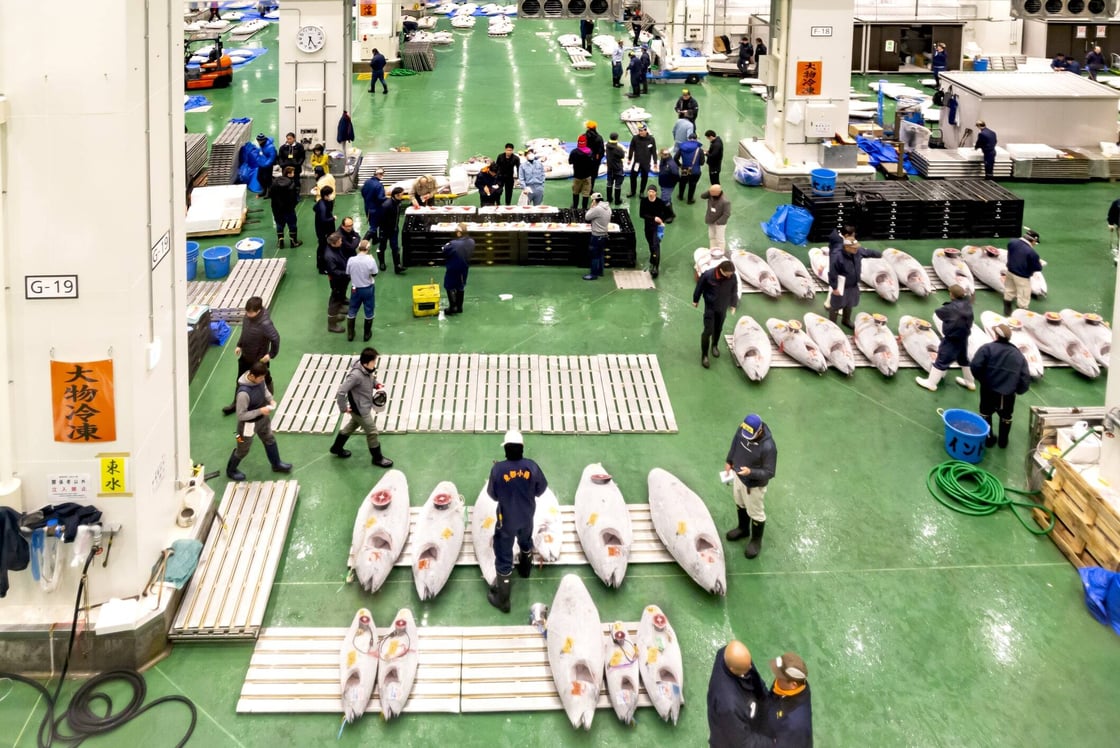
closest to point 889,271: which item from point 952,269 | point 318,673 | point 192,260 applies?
point 952,269

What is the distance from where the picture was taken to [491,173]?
17047mm

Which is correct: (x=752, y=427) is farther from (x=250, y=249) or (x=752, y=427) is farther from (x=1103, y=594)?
(x=250, y=249)

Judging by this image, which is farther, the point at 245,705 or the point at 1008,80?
the point at 1008,80

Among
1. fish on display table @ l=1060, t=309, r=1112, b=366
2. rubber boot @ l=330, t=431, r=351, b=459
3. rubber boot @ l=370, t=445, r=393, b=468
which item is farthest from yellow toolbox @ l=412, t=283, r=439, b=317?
fish on display table @ l=1060, t=309, r=1112, b=366

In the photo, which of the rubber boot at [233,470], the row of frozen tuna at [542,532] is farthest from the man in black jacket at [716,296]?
the rubber boot at [233,470]

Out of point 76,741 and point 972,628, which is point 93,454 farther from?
point 972,628

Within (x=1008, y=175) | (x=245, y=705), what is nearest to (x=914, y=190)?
(x=1008, y=175)

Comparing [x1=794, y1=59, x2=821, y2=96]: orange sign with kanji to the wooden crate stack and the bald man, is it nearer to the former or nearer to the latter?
the wooden crate stack

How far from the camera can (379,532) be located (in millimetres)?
8555

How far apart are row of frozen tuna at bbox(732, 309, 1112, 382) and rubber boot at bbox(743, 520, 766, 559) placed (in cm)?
346

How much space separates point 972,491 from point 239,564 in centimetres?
718

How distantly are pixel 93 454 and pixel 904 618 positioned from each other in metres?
6.60

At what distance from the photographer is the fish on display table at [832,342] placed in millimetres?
12078

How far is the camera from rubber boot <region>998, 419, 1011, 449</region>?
10461mm
